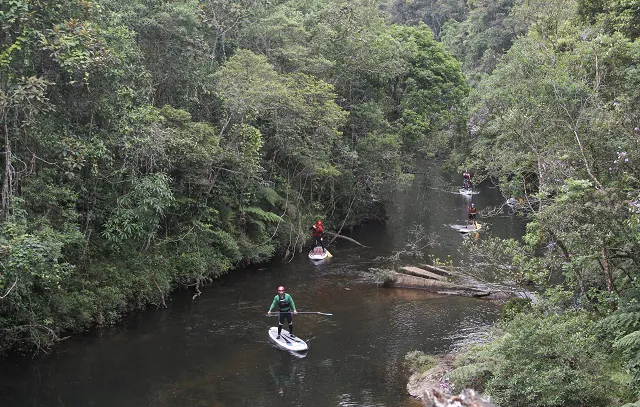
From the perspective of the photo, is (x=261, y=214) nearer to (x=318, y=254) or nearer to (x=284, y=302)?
(x=318, y=254)

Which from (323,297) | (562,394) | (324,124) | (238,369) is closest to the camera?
(562,394)

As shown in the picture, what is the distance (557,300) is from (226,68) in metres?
14.2

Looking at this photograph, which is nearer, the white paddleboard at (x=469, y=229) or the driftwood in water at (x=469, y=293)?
the driftwood in water at (x=469, y=293)

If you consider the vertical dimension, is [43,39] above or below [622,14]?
below

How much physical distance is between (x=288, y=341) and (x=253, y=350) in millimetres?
954

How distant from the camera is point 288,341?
50.7 feet

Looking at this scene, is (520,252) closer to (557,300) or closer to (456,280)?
→ (557,300)

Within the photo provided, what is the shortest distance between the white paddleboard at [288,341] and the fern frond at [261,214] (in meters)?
6.88

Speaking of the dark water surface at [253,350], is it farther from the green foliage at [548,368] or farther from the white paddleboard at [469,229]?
the white paddleboard at [469,229]

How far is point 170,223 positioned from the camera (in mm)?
20156

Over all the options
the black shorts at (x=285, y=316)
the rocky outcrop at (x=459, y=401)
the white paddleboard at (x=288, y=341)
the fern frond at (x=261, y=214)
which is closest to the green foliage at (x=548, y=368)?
the white paddleboard at (x=288, y=341)

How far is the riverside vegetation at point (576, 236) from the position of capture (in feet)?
31.8

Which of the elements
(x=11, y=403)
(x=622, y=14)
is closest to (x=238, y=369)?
(x=11, y=403)

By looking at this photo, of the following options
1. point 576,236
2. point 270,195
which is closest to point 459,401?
point 576,236
